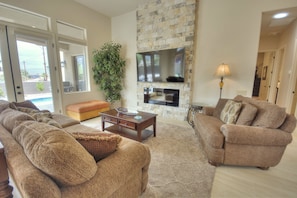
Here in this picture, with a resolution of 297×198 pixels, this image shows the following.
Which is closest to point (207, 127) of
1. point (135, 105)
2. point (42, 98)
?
point (135, 105)

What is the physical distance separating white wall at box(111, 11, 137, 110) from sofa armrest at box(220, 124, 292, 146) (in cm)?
350

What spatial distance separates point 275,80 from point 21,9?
304 inches

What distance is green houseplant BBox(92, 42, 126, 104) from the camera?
442cm

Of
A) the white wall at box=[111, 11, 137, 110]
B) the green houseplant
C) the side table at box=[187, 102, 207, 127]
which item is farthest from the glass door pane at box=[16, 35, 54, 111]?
the side table at box=[187, 102, 207, 127]

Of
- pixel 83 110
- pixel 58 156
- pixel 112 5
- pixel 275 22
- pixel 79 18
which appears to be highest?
pixel 112 5

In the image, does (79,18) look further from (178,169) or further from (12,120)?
(178,169)

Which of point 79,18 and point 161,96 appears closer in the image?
point 79,18

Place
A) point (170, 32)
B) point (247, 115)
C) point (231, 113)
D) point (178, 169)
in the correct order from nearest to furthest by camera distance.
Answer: point (178, 169)
point (247, 115)
point (231, 113)
point (170, 32)

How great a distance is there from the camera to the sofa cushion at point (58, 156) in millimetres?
735

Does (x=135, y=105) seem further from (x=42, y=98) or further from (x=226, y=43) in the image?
(x=226, y=43)

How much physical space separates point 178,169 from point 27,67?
381 cm

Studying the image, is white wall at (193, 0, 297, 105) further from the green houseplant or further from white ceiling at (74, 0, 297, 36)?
the green houseplant

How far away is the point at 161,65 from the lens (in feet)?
13.3

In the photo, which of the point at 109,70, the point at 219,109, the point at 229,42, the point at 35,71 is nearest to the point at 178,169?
the point at 219,109
